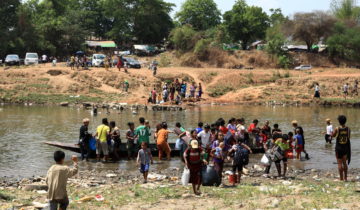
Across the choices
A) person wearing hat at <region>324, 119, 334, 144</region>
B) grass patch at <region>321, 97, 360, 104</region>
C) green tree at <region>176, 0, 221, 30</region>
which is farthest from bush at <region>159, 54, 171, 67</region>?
person wearing hat at <region>324, 119, 334, 144</region>

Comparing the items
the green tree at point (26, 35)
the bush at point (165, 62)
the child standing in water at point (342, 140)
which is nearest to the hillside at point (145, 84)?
the bush at point (165, 62)

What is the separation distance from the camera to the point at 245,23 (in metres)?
72.5

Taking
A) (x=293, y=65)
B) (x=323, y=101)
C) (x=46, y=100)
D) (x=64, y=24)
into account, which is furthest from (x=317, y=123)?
(x=64, y=24)

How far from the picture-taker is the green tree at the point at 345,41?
61.9m

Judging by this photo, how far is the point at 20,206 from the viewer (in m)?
11.0

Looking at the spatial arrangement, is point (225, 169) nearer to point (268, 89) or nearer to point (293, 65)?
point (268, 89)

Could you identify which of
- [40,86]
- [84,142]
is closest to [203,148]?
[84,142]

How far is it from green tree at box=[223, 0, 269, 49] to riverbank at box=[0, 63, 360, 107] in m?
21.4

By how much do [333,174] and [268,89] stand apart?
30.9 metres

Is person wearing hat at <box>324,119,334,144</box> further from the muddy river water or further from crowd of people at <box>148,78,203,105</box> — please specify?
crowd of people at <box>148,78,203,105</box>

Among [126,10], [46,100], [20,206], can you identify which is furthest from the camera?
[126,10]

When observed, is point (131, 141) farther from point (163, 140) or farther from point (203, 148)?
point (203, 148)

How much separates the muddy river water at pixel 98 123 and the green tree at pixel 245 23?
106 feet

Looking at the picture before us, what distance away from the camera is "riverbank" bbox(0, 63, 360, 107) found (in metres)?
43.5
